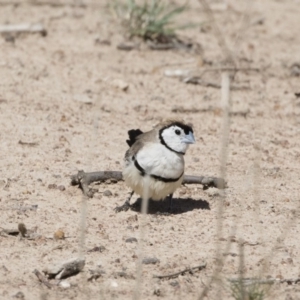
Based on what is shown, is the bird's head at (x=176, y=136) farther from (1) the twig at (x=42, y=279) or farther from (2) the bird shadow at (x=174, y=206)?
(1) the twig at (x=42, y=279)

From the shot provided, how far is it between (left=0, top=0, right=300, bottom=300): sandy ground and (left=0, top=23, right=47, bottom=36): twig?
98mm

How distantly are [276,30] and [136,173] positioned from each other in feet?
18.0

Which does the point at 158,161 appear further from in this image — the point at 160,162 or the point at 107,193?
the point at 107,193

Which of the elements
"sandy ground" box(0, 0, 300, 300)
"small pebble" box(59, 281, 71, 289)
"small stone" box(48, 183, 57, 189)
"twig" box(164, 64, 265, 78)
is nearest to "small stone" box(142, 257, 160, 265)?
"sandy ground" box(0, 0, 300, 300)

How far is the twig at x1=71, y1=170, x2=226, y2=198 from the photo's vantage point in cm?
684

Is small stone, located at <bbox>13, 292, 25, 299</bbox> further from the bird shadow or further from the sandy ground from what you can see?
the bird shadow

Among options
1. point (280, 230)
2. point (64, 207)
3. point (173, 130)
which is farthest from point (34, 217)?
point (280, 230)

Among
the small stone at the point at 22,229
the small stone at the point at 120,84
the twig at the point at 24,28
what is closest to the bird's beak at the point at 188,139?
the small stone at the point at 22,229

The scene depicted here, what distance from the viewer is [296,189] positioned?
23.5 ft

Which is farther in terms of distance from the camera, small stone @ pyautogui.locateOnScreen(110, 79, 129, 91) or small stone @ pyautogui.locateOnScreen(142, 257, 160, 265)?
small stone @ pyautogui.locateOnScreen(110, 79, 129, 91)

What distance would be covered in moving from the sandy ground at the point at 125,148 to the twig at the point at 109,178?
90mm

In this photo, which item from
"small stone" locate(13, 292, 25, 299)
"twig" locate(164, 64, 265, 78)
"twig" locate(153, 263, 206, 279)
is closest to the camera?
"small stone" locate(13, 292, 25, 299)

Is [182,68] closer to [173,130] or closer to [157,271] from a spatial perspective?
[173,130]

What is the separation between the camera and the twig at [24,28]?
1018 cm
